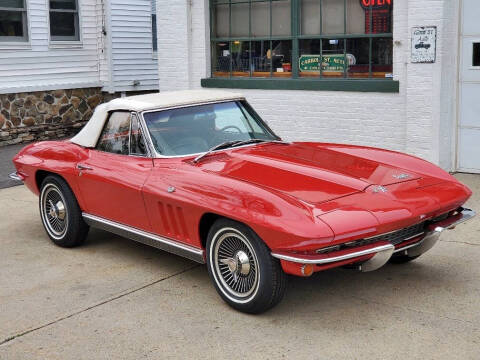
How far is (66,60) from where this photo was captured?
14.2 meters

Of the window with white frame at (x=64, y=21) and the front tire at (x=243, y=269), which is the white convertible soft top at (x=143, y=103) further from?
the window with white frame at (x=64, y=21)

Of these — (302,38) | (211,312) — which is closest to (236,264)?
(211,312)

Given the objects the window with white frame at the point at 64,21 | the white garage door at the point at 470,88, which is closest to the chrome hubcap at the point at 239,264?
the white garage door at the point at 470,88

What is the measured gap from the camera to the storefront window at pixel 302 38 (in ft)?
31.7

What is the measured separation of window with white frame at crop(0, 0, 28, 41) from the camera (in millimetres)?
13016

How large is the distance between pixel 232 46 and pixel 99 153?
5.90 meters

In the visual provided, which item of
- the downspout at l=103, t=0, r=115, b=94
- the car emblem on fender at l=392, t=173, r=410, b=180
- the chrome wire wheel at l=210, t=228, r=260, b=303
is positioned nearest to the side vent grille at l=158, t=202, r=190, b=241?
the chrome wire wheel at l=210, t=228, r=260, b=303

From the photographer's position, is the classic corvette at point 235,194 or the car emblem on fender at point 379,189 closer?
the classic corvette at point 235,194

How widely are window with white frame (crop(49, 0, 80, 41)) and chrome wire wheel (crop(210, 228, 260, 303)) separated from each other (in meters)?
10.6

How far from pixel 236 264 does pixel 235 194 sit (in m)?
0.46

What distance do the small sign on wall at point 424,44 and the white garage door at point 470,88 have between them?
0.41 m

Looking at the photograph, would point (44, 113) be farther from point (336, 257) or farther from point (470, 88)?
point (336, 257)

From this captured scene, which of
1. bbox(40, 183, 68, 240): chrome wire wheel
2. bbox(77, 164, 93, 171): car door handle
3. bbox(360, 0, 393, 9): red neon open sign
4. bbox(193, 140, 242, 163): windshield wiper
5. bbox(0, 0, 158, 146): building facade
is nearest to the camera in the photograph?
bbox(193, 140, 242, 163): windshield wiper

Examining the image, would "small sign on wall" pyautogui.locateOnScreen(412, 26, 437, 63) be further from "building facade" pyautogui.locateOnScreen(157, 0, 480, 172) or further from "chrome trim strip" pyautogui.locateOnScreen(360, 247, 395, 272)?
"chrome trim strip" pyautogui.locateOnScreen(360, 247, 395, 272)
